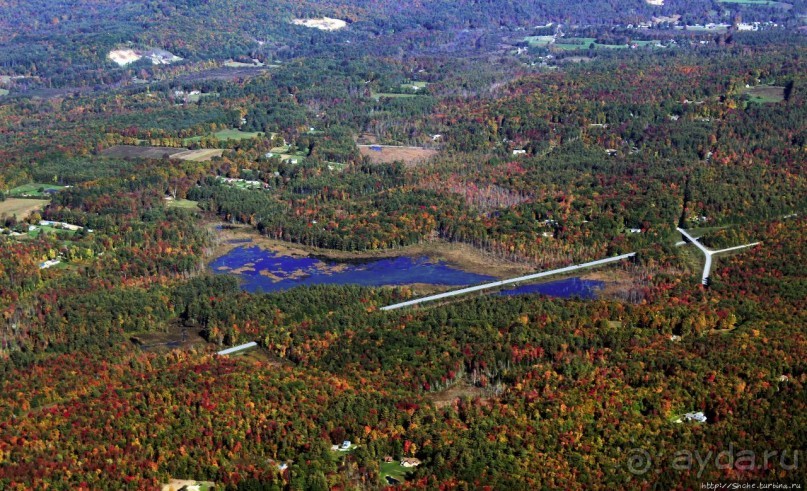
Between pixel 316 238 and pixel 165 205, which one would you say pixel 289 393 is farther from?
pixel 165 205

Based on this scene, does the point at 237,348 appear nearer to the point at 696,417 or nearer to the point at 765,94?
the point at 696,417

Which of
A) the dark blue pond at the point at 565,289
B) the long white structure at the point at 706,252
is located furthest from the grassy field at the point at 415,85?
the dark blue pond at the point at 565,289

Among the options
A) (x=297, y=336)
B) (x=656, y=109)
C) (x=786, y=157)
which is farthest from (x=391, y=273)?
(x=656, y=109)

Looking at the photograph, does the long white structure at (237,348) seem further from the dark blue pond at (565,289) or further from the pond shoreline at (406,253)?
the pond shoreline at (406,253)

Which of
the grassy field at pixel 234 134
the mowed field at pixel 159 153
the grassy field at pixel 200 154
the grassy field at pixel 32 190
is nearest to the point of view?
the grassy field at pixel 32 190

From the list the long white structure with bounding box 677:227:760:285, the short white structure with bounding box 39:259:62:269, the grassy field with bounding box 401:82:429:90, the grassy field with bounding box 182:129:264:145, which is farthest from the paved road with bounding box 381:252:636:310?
the grassy field with bounding box 401:82:429:90

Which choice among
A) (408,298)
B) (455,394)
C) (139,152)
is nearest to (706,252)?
(408,298)
